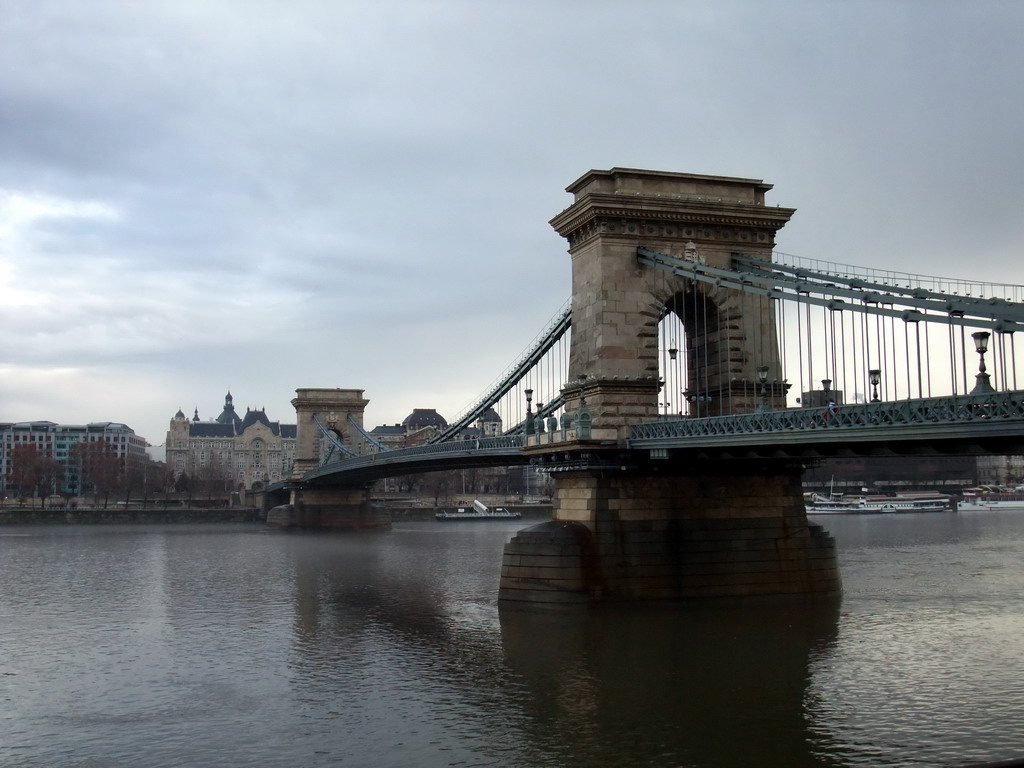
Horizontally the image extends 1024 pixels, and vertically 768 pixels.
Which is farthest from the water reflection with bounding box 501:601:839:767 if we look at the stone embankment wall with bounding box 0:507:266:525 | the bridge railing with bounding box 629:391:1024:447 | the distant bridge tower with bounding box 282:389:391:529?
the stone embankment wall with bounding box 0:507:266:525

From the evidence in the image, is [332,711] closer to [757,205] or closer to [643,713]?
[643,713]

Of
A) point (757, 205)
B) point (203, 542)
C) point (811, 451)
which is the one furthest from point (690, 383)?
point (203, 542)

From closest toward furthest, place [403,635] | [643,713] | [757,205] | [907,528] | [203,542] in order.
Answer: [643,713], [403,635], [757,205], [203,542], [907,528]

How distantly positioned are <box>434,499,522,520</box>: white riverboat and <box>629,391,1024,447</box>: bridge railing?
310ft

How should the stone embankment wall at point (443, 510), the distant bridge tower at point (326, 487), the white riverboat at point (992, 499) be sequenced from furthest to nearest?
the white riverboat at point (992, 499) < the stone embankment wall at point (443, 510) < the distant bridge tower at point (326, 487)

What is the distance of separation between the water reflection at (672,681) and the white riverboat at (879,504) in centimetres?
9506

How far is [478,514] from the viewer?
128 m

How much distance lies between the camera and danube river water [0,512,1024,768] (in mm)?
18812

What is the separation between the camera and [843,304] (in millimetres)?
27703

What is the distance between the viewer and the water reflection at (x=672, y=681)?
1875 centimetres

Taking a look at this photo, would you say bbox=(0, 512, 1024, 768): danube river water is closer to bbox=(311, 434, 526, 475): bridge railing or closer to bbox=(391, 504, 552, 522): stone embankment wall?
bbox=(311, 434, 526, 475): bridge railing

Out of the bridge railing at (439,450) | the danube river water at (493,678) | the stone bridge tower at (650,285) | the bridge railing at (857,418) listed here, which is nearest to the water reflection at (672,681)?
the danube river water at (493,678)

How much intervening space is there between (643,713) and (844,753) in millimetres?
4132

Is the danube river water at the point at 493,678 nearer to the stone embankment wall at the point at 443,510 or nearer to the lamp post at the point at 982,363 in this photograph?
the lamp post at the point at 982,363
